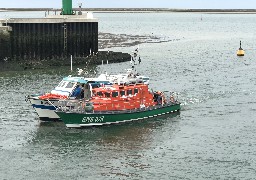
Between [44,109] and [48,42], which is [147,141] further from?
[48,42]

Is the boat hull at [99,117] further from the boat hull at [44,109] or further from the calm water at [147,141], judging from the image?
the boat hull at [44,109]

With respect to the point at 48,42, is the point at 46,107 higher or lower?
lower

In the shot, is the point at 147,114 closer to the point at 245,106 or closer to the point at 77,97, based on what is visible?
the point at 77,97

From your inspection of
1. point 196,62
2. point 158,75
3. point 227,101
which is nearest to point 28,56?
point 158,75

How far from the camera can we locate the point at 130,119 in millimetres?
39750

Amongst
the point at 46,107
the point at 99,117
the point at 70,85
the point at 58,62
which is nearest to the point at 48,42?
the point at 58,62

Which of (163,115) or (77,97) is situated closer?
(77,97)

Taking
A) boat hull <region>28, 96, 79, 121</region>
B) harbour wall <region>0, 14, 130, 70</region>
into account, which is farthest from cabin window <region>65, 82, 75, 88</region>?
harbour wall <region>0, 14, 130, 70</region>

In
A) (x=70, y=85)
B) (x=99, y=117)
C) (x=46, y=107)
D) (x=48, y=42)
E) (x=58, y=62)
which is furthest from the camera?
(x=48, y=42)

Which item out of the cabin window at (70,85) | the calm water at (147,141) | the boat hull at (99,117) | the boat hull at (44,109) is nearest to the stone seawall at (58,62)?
the calm water at (147,141)

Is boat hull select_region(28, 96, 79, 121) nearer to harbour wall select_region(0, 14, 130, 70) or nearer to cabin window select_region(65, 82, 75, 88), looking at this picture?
cabin window select_region(65, 82, 75, 88)

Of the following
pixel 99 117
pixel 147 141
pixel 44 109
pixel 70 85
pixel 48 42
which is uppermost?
pixel 48 42

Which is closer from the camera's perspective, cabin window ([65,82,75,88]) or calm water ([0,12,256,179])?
calm water ([0,12,256,179])

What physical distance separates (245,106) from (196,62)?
3115 cm
